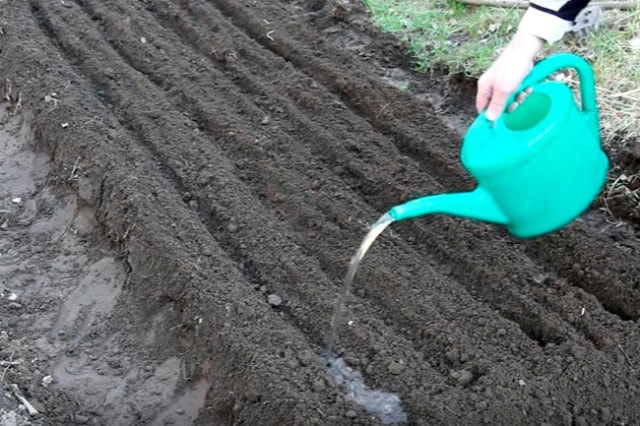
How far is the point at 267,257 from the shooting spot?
9.93 ft

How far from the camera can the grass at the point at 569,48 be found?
3243 mm

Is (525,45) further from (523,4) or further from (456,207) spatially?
(523,4)

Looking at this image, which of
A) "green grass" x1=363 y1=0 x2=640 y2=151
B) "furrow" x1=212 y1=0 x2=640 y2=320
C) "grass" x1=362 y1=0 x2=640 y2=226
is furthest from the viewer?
"green grass" x1=363 y1=0 x2=640 y2=151

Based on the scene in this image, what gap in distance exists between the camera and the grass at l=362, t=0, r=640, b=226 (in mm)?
Answer: 3243

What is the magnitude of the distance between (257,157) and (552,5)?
64.4 inches

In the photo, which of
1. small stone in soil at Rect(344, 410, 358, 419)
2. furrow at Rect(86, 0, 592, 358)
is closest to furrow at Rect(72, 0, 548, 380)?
furrow at Rect(86, 0, 592, 358)

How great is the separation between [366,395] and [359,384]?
5 centimetres

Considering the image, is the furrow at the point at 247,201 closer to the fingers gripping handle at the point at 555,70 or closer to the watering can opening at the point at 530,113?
the watering can opening at the point at 530,113

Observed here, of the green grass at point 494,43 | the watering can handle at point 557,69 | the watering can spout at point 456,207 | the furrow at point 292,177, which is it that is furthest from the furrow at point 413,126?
the watering can handle at point 557,69

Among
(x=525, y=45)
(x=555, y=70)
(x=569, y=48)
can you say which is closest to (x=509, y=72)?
(x=525, y=45)

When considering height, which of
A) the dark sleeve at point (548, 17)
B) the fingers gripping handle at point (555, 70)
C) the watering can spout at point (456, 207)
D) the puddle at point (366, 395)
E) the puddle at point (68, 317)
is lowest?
the puddle at point (68, 317)

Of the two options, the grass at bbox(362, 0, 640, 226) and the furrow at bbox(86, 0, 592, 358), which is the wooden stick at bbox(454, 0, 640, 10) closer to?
the grass at bbox(362, 0, 640, 226)

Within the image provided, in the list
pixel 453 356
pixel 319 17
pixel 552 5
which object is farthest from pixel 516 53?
pixel 319 17

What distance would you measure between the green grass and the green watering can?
964 mm
